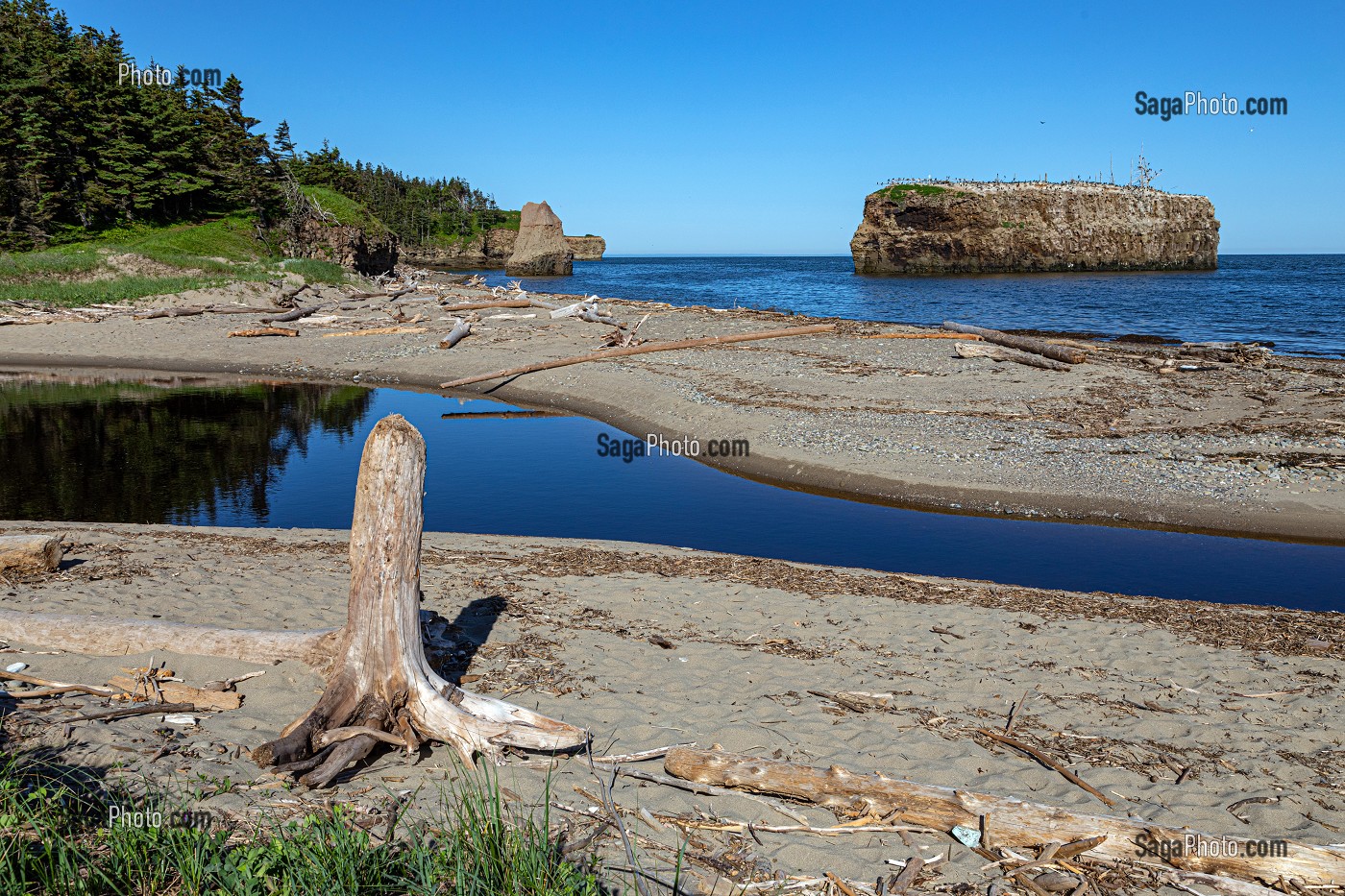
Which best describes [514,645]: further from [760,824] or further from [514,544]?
[514,544]

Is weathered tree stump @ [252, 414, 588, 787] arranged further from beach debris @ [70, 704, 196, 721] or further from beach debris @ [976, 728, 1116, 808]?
beach debris @ [976, 728, 1116, 808]

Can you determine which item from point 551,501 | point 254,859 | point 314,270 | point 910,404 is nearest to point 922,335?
point 910,404

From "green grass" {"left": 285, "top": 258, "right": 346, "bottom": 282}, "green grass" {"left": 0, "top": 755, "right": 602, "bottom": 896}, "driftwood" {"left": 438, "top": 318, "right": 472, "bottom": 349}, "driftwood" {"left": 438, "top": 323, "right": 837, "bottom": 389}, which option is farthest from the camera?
"green grass" {"left": 285, "top": 258, "right": 346, "bottom": 282}

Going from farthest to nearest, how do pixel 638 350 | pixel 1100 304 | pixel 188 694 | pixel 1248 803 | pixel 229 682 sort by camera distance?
pixel 1100 304
pixel 638 350
pixel 229 682
pixel 188 694
pixel 1248 803

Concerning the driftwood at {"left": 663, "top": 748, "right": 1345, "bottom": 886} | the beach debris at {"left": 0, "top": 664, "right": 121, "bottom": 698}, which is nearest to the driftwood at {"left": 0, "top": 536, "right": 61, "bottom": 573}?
the beach debris at {"left": 0, "top": 664, "right": 121, "bottom": 698}

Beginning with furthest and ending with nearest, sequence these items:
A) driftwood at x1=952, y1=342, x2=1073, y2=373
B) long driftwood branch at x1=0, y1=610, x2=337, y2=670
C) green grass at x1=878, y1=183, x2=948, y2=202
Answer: green grass at x1=878, y1=183, x2=948, y2=202, driftwood at x1=952, y1=342, x2=1073, y2=373, long driftwood branch at x1=0, y1=610, x2=337, y2=670

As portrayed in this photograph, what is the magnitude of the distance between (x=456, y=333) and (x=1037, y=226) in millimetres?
85871

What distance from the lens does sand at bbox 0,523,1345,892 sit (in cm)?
485

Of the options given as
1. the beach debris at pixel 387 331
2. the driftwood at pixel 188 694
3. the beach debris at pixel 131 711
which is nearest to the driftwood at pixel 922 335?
the beach debris at pixel 387 331

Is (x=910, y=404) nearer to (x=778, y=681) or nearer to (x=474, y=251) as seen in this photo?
(x=778, y=681)

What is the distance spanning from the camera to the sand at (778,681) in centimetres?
485

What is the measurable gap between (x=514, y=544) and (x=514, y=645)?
423cm

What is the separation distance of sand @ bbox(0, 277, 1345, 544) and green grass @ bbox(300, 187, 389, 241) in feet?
81.6

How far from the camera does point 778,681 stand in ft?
22.7
